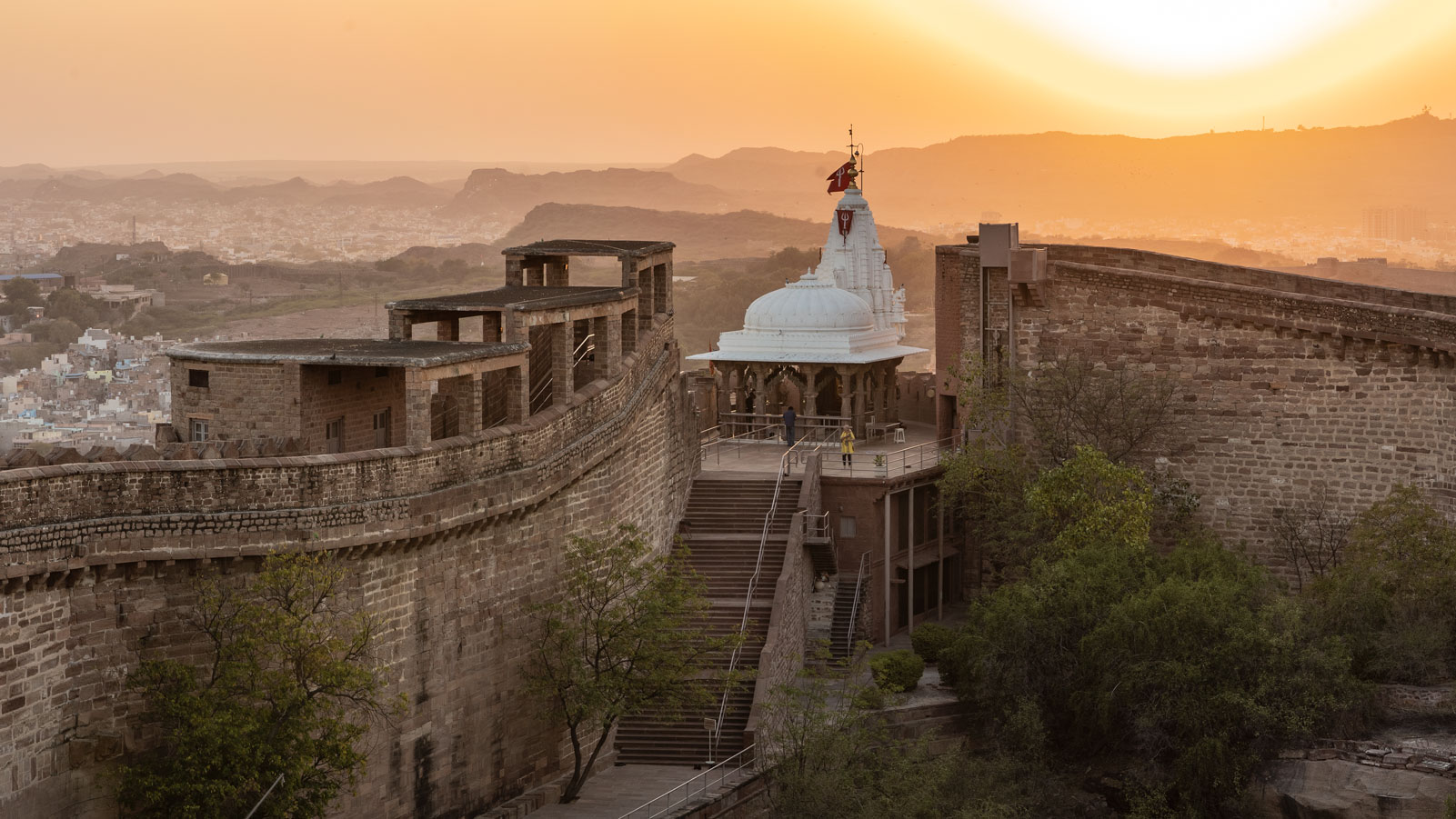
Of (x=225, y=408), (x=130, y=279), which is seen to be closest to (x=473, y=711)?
(x=225, y=408)

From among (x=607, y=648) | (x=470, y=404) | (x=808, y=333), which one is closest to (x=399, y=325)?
(x=470, y=404)

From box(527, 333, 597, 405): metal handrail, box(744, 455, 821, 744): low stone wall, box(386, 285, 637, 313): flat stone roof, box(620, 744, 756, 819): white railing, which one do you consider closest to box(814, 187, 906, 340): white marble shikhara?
box(744, 455, 821, 744): low stone wall

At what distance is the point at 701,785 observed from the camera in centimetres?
3128

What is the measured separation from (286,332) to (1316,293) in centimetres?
8812

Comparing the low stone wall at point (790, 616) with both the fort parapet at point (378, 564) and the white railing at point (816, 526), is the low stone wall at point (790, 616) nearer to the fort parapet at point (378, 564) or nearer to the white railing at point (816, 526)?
the white railing at point (816, 526)

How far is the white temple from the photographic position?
1789 inches

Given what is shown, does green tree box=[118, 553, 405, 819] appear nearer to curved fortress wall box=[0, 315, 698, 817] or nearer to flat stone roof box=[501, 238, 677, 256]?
curved fortress wall box=[0, 315, 698, 817]

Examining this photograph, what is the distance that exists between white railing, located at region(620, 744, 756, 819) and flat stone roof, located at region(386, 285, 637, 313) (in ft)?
27.6

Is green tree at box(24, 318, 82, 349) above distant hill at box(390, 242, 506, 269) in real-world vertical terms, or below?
below

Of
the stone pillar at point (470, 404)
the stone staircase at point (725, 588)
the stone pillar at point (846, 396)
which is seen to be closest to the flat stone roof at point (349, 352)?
the stone pillar at point (470, 404)

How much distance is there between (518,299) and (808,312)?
12997 millimetres

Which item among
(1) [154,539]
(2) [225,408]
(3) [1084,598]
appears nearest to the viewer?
(1) [154,539]

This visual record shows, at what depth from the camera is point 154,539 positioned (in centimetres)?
2430

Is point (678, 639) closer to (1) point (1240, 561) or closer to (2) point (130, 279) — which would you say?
(1) point (1240, 561)
